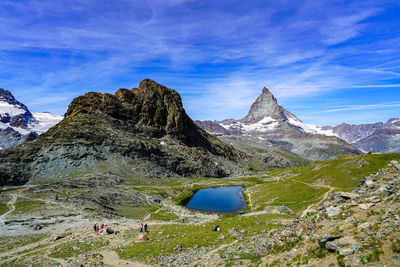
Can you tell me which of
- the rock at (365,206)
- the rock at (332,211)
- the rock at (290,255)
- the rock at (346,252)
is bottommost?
the rock at (290,255)

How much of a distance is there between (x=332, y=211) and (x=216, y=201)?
347 ft

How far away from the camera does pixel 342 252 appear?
18.5 metres

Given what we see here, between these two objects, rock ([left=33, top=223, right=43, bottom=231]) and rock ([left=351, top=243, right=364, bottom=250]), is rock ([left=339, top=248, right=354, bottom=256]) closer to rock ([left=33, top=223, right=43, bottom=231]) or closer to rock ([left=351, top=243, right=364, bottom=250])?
rock ([left=351, top=243, right=364, bottom=250])

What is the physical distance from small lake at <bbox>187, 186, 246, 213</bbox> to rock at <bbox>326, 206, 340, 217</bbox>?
82.6 meters

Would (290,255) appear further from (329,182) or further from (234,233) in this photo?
(329,182)

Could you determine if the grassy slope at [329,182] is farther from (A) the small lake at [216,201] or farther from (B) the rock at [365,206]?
(B) the rock at [365,206]

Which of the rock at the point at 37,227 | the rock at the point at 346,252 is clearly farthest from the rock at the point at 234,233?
the rock at the point at 37,227

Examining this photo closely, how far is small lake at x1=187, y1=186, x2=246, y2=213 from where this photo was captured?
363 feet

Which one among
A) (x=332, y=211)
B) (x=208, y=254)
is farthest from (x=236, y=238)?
(x=332, y=211)

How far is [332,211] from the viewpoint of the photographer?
25.7m

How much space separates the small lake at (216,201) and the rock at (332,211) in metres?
82.6

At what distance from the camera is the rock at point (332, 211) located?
82.5 ft

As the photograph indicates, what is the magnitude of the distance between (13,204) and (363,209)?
103164 millimetres

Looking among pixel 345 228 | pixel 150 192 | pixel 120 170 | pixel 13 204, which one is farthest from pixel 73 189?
pixel 345 228
